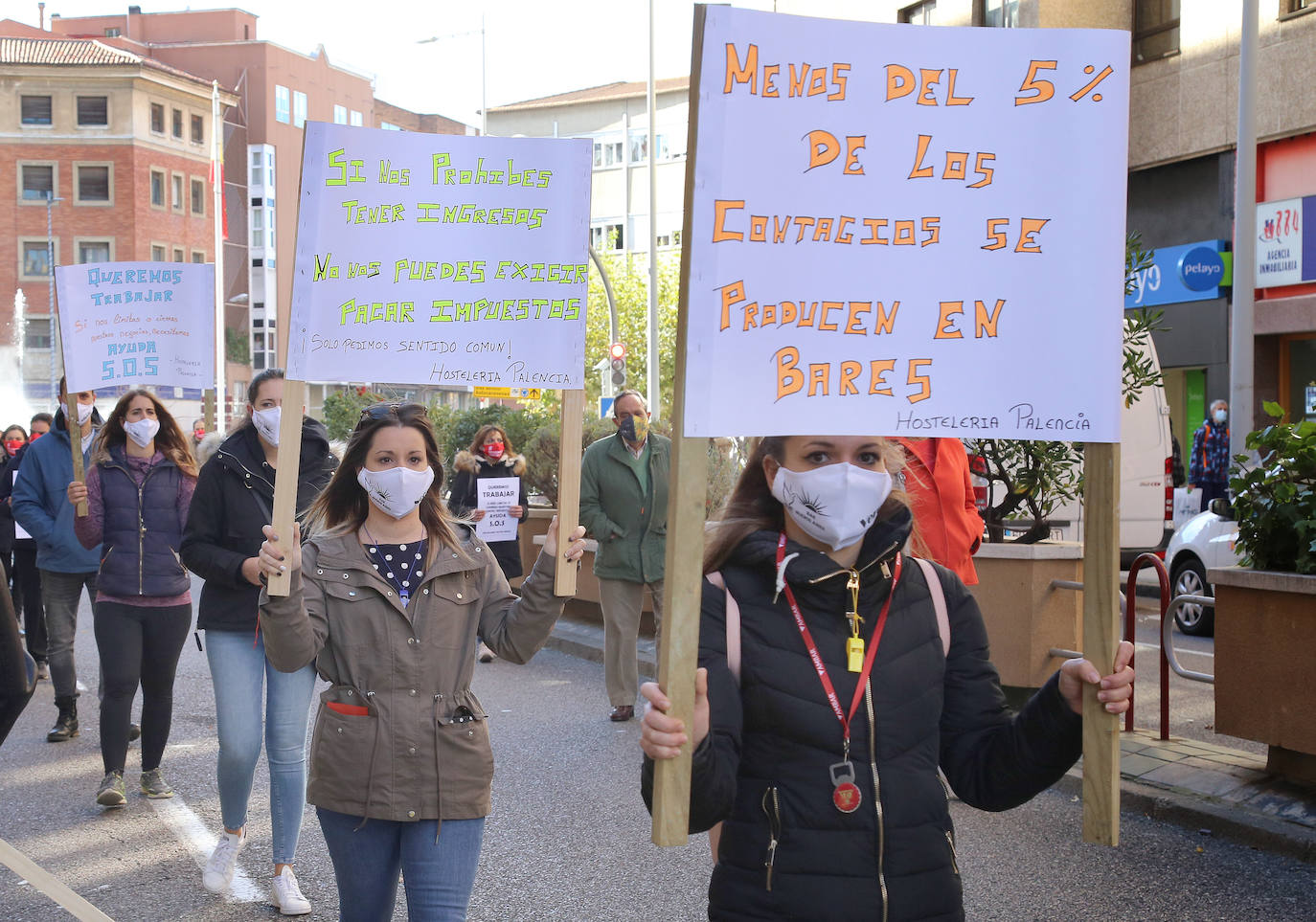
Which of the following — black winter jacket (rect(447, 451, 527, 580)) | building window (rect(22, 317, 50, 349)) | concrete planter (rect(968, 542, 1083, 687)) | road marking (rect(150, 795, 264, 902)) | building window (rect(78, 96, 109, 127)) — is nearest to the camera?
road marking (rect(150, 795, 264, 902))

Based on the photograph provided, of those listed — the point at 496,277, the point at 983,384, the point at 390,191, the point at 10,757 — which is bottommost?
the point at 10,757

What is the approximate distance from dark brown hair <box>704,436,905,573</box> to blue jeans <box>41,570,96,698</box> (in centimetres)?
714

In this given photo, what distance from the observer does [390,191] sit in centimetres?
403

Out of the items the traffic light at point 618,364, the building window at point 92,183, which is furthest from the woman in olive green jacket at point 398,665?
the building window at point 92,183

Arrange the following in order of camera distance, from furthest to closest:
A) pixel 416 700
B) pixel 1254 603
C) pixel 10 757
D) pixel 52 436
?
pixel 52 436 → pixel 10 757 → pixel 1254 603 → pixel 416 700

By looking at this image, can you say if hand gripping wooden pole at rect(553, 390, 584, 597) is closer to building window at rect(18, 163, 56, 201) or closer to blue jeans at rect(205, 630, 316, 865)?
blue jeans at rect(205, 630, 316, 865)

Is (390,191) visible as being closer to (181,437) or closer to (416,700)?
(416,700)

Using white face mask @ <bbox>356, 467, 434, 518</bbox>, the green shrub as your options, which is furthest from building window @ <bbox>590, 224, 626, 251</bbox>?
white face mask @ <bbox>356, 467, 434, 518</bbox>

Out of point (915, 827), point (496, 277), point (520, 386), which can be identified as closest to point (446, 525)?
point (520, 386)

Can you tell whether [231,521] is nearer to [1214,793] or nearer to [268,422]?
[268,422]

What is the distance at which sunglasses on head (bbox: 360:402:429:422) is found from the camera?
416 cm

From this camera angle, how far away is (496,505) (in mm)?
11164

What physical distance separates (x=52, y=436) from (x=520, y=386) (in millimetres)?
6308

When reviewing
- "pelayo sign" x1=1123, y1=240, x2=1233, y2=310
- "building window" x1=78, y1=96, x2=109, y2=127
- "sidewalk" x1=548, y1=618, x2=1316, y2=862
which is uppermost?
"building window" x1=78, y1=96, x2=109, y2=127
